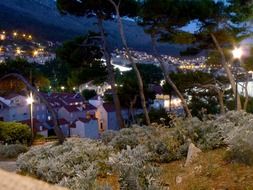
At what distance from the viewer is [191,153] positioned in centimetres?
686

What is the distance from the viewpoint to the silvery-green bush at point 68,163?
5.14 meters

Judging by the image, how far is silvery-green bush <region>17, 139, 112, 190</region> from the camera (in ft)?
16.9

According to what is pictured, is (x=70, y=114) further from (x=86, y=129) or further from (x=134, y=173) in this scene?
(x=134, y=173)

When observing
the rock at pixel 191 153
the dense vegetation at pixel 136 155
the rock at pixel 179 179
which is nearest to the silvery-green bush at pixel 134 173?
the dense vegetation at pixel 136 155

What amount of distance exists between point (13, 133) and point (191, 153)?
40.9 feet

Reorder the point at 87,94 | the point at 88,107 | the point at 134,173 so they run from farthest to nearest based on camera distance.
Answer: the point at 87,94, the point at 88,107, the point at 134,173

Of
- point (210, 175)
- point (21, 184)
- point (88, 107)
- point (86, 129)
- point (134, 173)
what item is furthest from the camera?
point (88, 107)

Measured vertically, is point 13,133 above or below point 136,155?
above

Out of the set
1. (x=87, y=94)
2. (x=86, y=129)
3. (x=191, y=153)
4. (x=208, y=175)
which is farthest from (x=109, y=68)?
(x=87, y=94)

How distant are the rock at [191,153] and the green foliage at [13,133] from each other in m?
11.7

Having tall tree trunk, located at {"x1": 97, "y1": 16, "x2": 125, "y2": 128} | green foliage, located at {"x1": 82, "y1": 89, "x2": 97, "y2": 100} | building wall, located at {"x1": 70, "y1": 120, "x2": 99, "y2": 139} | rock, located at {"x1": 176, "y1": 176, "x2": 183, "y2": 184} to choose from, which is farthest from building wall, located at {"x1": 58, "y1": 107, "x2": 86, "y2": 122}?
rock, located at {"x1": 176, "y1": 176, "x2": 183, "y2": 184}

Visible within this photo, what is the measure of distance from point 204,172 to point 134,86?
19.8 m

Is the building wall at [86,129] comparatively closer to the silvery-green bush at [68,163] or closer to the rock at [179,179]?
the silvery-green bush at [68,163]

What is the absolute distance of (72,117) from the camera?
1941 inches
